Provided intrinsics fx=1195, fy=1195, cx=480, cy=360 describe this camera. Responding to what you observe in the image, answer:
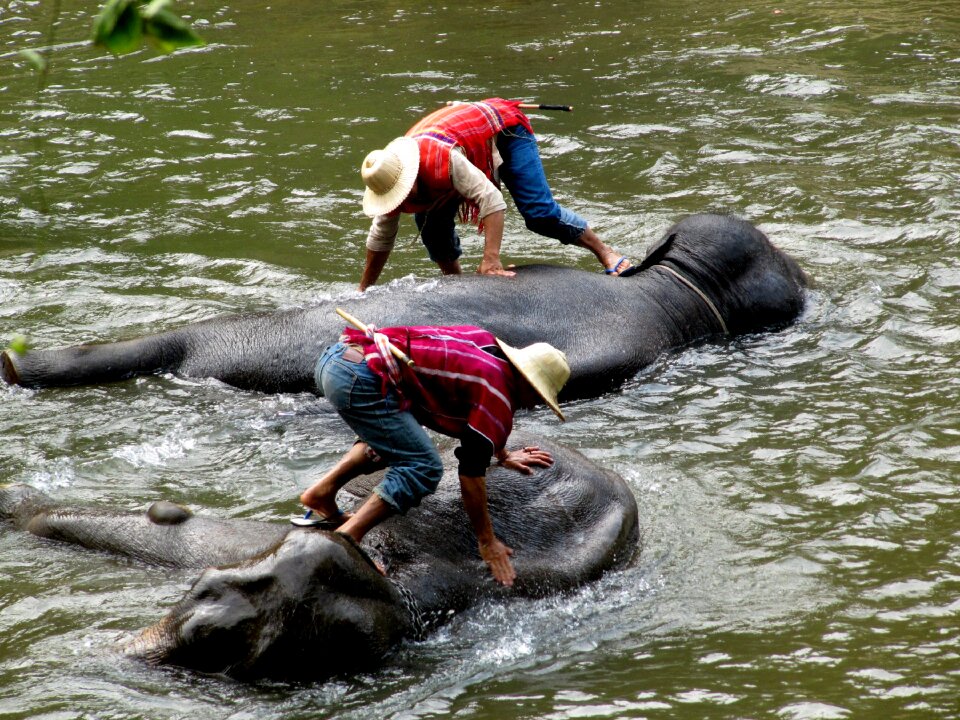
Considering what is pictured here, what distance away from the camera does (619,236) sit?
962 centimetres

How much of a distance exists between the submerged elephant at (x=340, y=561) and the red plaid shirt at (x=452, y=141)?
2.43m

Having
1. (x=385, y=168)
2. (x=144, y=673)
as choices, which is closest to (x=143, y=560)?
(x=144, y=673)

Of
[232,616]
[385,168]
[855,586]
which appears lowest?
[855,586]

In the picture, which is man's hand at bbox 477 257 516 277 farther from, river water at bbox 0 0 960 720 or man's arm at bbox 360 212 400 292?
river water at bbox 0 0 960 720

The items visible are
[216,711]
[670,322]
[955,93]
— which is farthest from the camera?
[955,93]

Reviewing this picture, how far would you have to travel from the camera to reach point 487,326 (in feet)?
23.4

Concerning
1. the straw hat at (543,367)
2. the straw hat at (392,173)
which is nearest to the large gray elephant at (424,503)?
the straw hat at (543,367)

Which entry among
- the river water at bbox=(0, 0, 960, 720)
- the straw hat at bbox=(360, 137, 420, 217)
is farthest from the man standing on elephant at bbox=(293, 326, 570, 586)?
the straw hat at bbox=(360, 137, 420, 217)

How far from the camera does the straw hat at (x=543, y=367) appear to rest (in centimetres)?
482

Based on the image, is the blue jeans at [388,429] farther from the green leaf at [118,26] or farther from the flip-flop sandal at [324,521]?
the green leaf at [118,26]

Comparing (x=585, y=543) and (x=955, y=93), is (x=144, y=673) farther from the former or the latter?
(x=955, y=93)

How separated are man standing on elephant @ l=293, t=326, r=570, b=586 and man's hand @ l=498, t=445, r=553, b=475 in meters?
0.02

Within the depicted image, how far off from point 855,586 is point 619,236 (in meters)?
5.08

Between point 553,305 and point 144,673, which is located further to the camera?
point 553,305
